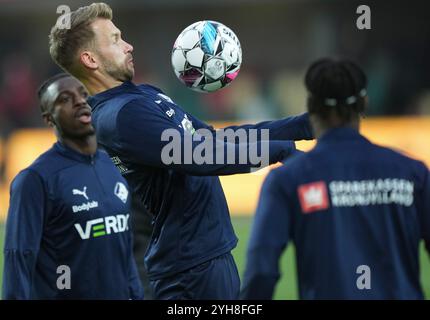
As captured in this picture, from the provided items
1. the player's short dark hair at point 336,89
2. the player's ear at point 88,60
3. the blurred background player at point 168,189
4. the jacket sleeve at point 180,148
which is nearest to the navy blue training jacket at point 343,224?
the player's short dark hair at point 336,89

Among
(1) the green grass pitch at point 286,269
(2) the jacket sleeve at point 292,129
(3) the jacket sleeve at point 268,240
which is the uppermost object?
(2) the jacket sleeve at point 292,129

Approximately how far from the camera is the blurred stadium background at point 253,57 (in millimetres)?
17688

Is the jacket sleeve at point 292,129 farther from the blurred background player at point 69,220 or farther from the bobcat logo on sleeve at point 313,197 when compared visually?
the bobcat logo on sleeve at point 313,197

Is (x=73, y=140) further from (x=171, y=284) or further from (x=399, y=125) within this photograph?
(x=399, y=125)

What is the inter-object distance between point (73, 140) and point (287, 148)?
154 centimetres

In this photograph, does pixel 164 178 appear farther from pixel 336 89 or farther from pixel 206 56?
pixel 336 89

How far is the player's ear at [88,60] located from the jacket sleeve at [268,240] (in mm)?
2199

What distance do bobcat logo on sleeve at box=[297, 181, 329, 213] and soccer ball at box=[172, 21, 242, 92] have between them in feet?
6.44

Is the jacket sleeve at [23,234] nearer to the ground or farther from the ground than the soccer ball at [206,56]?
nearer to the ground

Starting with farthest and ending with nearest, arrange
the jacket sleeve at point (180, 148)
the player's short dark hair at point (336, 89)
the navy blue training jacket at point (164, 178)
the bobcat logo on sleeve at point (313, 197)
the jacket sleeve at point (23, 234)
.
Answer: the navy blue training jacket at point (164, 178) < the jacket sleeve at point (23, 234) < the jacket sleeve at point (180, 148) < the player's short dark hair at point (336, 89) < the bobcat logo on sleeve at point (313, 197)

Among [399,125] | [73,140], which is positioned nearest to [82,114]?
[73,140]

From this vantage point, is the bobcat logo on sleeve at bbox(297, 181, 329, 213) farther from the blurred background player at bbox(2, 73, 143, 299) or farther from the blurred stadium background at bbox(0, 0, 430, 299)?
→ the blurred stadium background at bbox(0, 0, 430, 299)

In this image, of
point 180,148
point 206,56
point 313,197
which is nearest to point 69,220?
point 180,148
